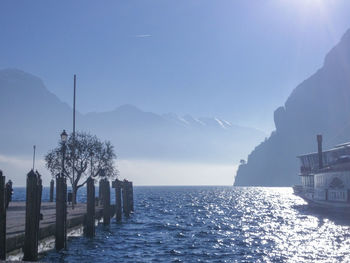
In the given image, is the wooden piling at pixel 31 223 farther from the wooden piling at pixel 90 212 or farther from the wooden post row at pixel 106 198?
the wooden post row at pixel 106 198

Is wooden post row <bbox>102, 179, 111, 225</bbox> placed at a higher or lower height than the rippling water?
higher

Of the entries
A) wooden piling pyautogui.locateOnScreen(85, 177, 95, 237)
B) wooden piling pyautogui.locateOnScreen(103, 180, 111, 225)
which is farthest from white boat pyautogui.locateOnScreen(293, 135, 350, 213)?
wooden piling pyautogui.locateOnScreen(85, 177, 95, 237)

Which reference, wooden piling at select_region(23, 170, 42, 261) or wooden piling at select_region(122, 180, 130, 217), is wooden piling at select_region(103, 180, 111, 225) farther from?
wooden piling at select_region(23, 170, 42, 261)

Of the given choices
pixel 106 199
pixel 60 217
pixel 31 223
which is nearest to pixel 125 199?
pixel 106 199

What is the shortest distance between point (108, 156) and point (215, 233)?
1139 inches

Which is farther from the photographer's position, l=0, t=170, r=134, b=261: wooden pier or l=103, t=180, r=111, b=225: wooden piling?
l=103, t=180, r=111, b=225: wooden piling

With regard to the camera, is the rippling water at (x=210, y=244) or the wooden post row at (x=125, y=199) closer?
the rippling water at (x=210, y=244)

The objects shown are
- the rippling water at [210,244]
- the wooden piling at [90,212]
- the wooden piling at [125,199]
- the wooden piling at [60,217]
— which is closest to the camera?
the wooden piling at [60,217]

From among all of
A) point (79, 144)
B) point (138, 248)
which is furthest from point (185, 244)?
point (79, 144)

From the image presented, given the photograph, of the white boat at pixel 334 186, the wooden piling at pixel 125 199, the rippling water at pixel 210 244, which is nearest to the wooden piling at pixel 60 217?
the rippling water at pixel 210 244

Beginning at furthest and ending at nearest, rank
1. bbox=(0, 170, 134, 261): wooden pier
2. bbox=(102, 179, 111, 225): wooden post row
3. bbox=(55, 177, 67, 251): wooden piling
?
bbox=(102, 179, 111, 225): wooden post row, bbox=(55, 177, 67, 251): wooden piling, bbox=(0, 170, 134, 261): wooden pier

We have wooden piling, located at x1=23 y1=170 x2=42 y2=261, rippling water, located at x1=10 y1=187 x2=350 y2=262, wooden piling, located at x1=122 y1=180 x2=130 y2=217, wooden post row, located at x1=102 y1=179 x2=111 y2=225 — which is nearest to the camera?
wooden piling, located at x1=23 y1=170 x2=42 y2=261

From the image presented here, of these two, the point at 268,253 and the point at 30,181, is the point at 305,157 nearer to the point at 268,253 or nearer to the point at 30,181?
the point at 268,253

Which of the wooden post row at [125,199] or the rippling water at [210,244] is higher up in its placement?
the wooden post row at [125,199]
